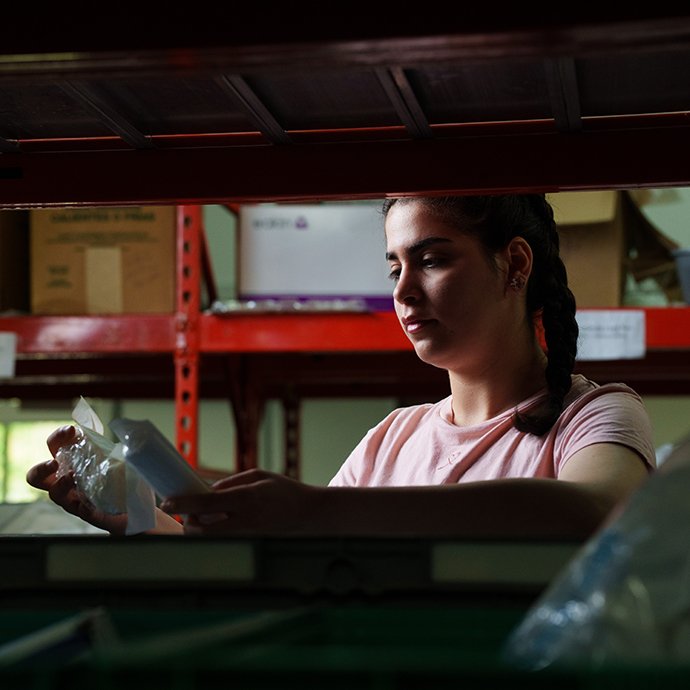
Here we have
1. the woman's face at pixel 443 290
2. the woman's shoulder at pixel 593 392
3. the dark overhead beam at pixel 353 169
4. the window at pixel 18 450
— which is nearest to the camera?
the dark overhead beam at pixel 353 169

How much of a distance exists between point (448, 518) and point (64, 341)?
1.91m

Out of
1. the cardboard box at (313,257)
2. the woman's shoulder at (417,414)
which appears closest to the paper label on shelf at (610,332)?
the cardboard box at (313,257)

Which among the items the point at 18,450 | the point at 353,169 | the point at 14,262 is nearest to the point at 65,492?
the point at 353,169

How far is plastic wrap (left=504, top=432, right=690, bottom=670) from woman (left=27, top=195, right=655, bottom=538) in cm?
41

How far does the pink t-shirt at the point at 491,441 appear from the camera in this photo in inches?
42.1

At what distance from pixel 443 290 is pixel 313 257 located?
4.60 feet

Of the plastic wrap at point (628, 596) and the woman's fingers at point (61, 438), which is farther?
the woman's fingers at point (61, 438)

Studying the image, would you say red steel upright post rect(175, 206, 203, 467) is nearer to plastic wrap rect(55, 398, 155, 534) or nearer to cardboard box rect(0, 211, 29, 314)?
cardboard box rect(0, 211, 29, 314)

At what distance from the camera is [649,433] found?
3.55 feet

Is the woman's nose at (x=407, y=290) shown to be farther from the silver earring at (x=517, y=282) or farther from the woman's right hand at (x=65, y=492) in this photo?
the woman's right hand at (x=65, y=492)

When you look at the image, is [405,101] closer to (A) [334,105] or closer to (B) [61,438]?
(A) [334,105]

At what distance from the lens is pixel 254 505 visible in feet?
2.54

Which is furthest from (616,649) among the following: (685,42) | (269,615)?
(685,42)

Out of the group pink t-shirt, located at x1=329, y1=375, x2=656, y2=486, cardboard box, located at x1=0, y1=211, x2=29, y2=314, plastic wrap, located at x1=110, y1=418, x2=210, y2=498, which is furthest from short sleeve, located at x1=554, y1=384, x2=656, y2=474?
cardboard box, located at x1=0, y1=211, x2=29, y2=314
